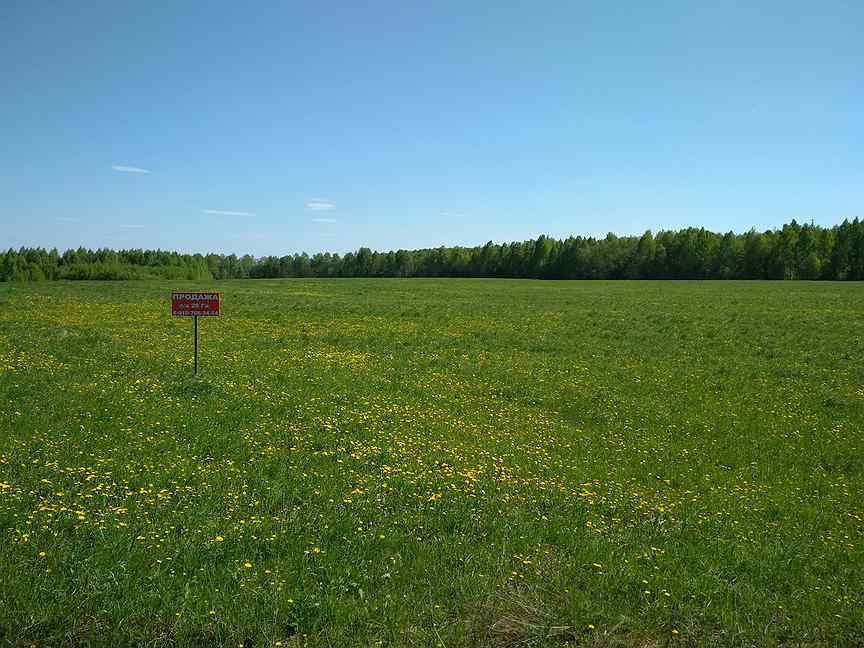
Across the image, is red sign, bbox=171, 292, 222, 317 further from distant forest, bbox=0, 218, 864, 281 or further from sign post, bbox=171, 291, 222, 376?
distant forest, bbox=0, 218, 864, 281

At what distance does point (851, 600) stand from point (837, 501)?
3.37 meters

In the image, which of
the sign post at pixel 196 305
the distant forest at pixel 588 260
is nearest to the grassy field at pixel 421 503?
the sign post at pixel 196 305

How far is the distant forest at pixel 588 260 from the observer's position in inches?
4072

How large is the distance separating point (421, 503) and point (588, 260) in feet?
407

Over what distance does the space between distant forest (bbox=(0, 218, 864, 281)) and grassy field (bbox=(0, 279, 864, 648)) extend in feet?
336

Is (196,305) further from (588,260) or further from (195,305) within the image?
(588,260)

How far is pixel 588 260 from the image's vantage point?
126 m

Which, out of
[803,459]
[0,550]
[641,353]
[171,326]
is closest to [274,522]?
[0,550]

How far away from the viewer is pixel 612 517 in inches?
313

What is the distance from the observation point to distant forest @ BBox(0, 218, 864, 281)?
103438 mm

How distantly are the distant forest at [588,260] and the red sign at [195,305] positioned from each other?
103 metres

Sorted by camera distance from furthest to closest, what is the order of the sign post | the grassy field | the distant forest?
the distant forest < the sign post < the grassy field

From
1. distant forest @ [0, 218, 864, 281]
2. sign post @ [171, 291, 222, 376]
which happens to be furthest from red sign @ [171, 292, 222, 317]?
distant forest @ [0, 218, 864, 281]

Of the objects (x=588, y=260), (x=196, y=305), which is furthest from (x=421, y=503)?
(x=588, y=260)
